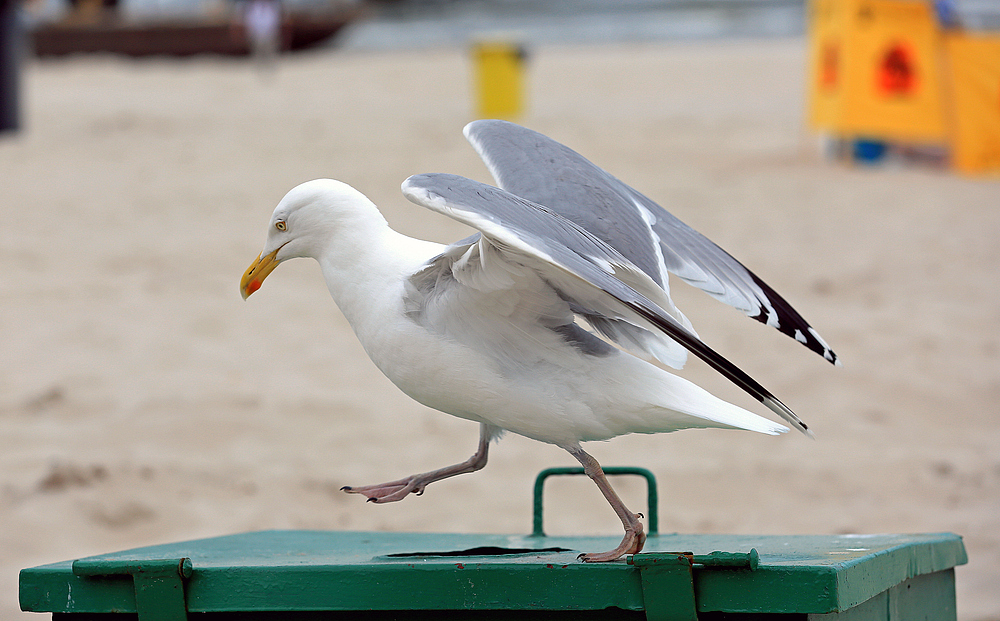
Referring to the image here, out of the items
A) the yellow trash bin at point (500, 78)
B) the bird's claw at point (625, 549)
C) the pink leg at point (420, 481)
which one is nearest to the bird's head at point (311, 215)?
the pink leg at point (420, 481)

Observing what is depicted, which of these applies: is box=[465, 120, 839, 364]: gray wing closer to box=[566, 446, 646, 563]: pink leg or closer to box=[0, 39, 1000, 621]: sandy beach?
box=[566, 446, 646, 563]: pink leg

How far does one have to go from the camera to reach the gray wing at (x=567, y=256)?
5.97 ft

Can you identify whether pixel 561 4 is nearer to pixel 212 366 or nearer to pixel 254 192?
pixel 254 192

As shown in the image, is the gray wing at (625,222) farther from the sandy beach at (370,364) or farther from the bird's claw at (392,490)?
the sandy beach at (370,364)

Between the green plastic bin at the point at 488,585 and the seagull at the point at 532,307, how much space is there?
0.10 meters

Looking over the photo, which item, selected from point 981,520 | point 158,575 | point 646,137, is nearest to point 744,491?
point 981,520

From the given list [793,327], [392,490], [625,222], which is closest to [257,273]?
[392,490]

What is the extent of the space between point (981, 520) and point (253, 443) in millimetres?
2704

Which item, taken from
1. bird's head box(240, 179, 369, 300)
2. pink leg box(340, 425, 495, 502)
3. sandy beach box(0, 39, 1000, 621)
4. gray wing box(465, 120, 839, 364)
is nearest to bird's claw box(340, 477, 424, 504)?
pink leg box(340, 425, 495, 502)

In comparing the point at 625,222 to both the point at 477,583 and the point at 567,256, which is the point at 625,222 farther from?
the point at 477,583

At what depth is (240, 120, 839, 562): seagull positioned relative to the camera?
1.94m

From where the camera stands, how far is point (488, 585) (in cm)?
197

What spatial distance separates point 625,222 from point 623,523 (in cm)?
59

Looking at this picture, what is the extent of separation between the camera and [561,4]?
81.7 feet
